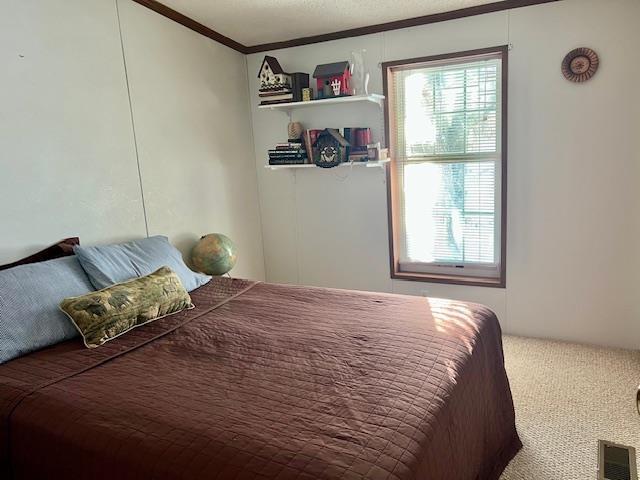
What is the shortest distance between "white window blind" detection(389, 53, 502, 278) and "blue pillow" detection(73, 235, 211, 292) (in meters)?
1.65

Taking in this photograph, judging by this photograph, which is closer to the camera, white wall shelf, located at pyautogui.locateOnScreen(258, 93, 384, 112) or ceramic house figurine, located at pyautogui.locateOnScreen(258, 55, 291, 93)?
white wall shelf, located at pyautogui.locateOnScreen(258, 93, 384, 112)

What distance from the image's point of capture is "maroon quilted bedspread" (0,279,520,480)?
1257mm

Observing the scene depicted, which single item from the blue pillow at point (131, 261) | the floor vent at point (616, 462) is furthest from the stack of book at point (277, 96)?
the floor vent at point (616, 462)

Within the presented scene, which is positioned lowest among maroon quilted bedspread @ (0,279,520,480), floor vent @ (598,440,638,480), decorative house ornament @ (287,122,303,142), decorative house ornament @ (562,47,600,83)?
floor vent @ (598,440,638,480)

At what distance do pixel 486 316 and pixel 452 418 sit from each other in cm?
72

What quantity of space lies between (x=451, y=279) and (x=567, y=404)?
3.89ft

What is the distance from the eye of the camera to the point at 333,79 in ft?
10.8

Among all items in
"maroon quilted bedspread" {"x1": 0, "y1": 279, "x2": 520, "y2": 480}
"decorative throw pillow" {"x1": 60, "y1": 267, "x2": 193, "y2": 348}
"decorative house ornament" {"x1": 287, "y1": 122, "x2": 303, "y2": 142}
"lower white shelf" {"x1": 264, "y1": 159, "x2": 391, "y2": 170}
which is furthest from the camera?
"decorative house ornament" {"x1": 287, "y1": 122, "x2": 303, "y2": 142}

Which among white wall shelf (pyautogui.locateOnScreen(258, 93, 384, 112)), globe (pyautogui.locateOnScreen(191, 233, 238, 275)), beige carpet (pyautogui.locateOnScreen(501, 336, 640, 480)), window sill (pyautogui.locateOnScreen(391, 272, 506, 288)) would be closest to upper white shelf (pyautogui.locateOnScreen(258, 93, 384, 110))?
white wall shelf (pyautogui.locateOnScreen(258, 93, 384, 112))

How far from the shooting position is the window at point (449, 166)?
10.4 feet

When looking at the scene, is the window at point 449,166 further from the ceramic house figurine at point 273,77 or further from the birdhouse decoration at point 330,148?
the ceramic house figurine at point 273,77

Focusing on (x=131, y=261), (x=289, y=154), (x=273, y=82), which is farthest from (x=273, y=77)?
(x=131, y=261)

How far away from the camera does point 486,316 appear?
2115mm

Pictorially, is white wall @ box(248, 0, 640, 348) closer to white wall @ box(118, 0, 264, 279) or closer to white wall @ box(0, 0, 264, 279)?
white wall @ box(118, 0, 264, 279)
